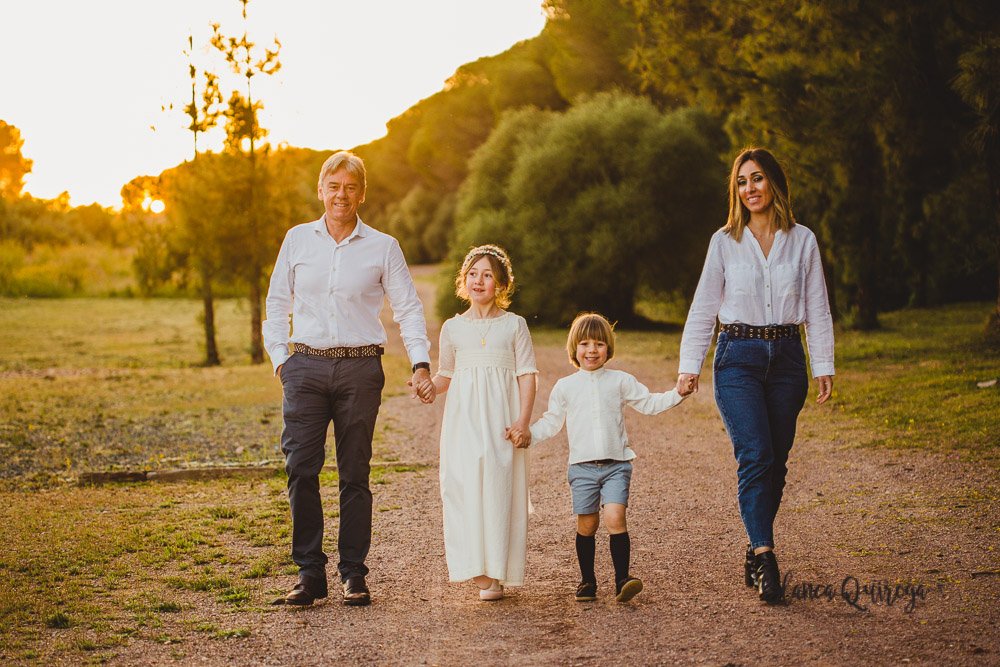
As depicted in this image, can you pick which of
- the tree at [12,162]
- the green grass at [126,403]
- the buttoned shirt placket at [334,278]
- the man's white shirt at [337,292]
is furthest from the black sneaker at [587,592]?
the tree at [12,162]

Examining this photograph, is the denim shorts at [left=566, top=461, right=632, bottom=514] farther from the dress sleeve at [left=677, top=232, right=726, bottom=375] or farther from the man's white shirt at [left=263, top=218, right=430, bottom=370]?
the man's white shirt at [left=263, top=218, right=430, bottom=370]

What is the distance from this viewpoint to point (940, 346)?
52.7 feet

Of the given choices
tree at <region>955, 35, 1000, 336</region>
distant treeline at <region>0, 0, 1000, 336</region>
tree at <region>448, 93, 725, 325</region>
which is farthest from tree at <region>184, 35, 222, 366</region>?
tree at <region>955, 35, 1000, 336</region>

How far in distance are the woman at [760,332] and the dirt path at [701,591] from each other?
0.49m

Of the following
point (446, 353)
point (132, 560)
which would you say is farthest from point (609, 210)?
point (446, 353)

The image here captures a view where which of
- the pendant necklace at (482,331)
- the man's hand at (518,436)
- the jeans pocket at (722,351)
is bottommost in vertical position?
the man's hand at (518,436)

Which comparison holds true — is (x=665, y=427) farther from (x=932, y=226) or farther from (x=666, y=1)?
(x=932, y=226)

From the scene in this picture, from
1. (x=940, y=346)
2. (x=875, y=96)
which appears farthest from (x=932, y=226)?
(x=875, y=96)

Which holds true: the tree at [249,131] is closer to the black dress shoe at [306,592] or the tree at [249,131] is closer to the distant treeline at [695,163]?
the distant treeline at [695,163]

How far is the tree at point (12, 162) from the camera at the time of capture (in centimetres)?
7281

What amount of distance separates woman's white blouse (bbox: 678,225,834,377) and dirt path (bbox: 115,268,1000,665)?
1163 mm

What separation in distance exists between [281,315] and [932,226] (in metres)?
22.1

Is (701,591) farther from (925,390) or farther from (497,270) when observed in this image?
(925,390)

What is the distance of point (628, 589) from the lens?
4.60 m
